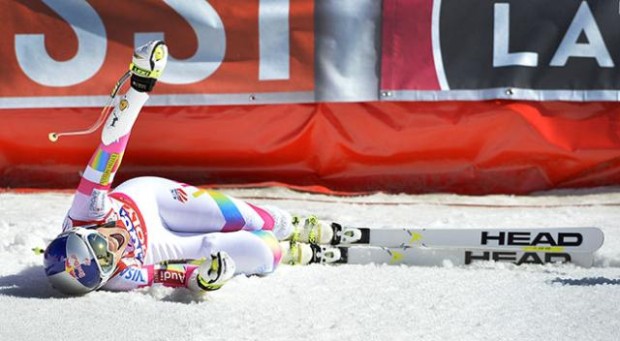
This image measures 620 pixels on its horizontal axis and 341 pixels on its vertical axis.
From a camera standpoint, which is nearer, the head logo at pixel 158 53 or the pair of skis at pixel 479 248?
the head logo at pixel 158 53

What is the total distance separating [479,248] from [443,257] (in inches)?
7.1

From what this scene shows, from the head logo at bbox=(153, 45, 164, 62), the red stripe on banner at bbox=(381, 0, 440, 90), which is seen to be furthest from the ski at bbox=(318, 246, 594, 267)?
the red stripe on banner at bbox=(381, 0, 440, 90)

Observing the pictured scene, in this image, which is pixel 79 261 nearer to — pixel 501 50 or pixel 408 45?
pixel 408 45

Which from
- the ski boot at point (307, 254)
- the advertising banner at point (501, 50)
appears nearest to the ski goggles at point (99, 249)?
the ski boot at point (307, 254)

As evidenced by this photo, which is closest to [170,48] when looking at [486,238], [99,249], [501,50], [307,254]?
[501,50]

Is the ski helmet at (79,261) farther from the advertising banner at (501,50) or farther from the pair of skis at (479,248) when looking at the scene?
the advertising banner at (501,50)

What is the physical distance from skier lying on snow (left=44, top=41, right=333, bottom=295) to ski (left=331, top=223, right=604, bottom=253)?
19 cm

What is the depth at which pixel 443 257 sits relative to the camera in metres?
4.09

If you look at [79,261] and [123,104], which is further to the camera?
[123,104]

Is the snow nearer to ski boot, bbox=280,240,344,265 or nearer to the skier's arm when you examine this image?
ski boot, bbox=280,240,344,265

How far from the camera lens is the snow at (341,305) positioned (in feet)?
9.59

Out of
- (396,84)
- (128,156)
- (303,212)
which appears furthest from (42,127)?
(396,84)

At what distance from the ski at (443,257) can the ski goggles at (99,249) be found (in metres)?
1.17

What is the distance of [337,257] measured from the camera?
4.13 meters
